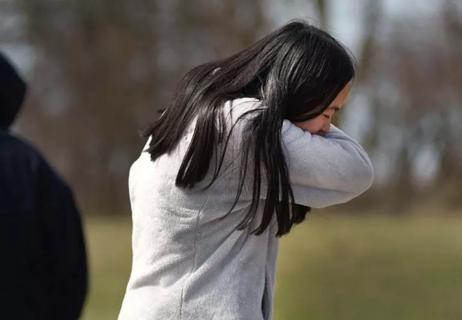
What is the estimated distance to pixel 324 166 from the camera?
2.79 meters

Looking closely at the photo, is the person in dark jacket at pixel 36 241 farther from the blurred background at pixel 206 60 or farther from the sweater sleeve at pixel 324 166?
the blurred background at pixel 206 60

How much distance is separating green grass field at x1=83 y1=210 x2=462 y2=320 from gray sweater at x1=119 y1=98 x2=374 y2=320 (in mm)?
7027

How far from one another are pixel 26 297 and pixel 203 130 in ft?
2.12

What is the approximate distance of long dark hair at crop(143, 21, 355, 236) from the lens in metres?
2.73

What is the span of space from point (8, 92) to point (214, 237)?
76cm

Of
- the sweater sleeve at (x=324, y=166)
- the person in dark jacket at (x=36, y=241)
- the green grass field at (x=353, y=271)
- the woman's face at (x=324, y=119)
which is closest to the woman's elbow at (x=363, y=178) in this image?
the sweater sleeve at (x=324, y=166)

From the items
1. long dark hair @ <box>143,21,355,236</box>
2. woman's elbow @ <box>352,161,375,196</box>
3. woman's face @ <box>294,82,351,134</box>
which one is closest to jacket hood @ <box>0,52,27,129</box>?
long dark hair @ <box>143,21,355,236</box>

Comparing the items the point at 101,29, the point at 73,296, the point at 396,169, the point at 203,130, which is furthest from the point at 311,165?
the point at 101,29

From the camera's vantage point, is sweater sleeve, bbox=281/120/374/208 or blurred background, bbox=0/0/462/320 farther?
blurred background, bbox=0/0/462/320

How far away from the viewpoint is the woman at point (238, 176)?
2.73m

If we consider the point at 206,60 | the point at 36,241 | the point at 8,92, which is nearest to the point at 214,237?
the point at 36,241

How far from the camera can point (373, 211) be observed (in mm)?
18219

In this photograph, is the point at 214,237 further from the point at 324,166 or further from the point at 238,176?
the point at 324,166

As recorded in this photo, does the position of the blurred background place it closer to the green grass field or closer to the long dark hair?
the green grass field
